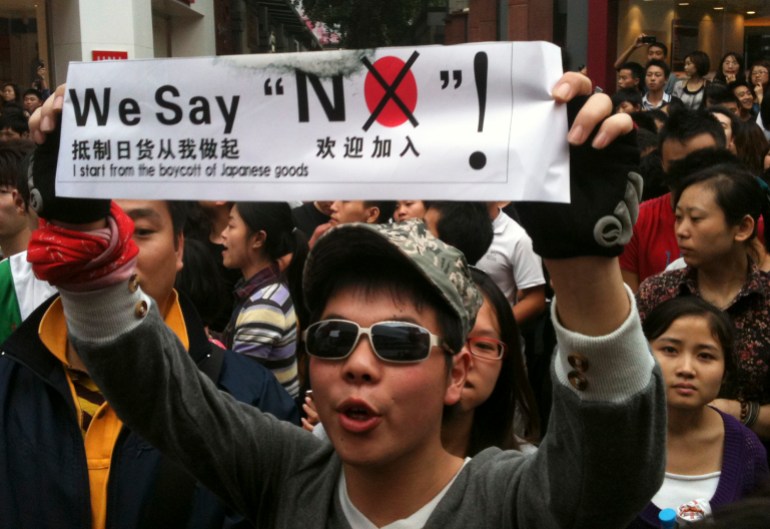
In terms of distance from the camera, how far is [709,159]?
5.01 m

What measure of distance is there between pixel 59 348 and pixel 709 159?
3529 mm

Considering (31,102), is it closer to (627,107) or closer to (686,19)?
(627,107)

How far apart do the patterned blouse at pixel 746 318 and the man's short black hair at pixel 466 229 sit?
920 mm

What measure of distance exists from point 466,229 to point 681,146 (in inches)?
60.3

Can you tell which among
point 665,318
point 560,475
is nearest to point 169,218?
point 560,475

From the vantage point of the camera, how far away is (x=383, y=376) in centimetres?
187

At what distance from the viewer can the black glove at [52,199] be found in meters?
1.99

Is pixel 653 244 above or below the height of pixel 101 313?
below

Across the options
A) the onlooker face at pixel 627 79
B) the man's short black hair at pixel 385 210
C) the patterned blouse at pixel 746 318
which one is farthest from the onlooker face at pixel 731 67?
the patterned blouse at pixel 746 318

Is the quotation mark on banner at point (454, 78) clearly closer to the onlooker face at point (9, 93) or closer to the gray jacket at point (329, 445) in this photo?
the gray jacket at point (329, 445)

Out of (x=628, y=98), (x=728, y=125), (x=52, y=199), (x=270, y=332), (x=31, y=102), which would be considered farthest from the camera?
(x=31, y=102)

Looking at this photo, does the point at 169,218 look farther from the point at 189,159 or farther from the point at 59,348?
the point at 189,159

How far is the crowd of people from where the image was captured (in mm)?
1628

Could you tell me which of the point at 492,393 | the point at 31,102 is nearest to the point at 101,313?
the point at 492,393
